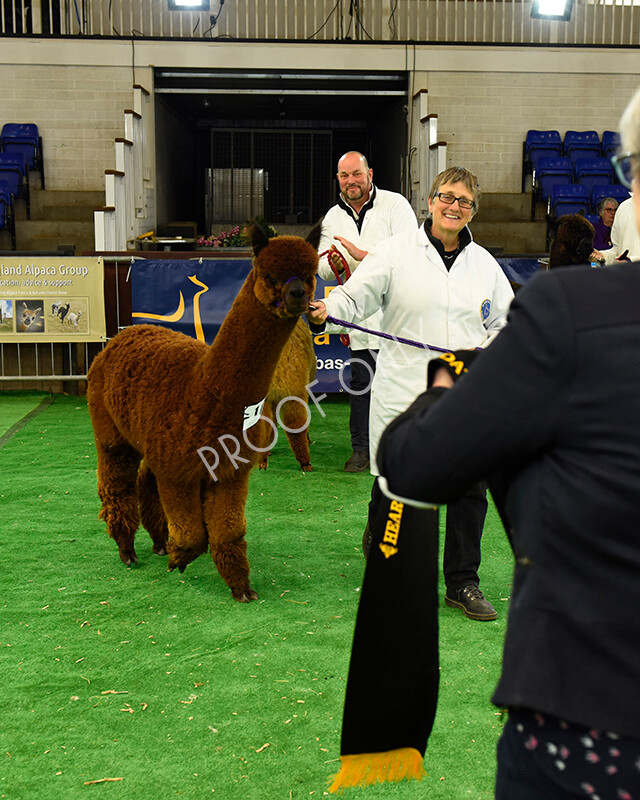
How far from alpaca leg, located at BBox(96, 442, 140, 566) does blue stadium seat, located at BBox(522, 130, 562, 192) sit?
1145 cm

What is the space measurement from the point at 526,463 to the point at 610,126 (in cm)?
1522

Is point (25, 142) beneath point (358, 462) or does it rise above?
above

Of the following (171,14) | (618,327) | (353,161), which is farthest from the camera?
(171,14)

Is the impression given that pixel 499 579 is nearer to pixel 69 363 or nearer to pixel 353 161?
pixel 353 161

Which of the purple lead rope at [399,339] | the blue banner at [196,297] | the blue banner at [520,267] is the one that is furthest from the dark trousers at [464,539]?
the blue banner at [520,267]

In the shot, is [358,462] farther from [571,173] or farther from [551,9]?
[551,9]

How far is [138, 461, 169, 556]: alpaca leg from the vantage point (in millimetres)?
4250

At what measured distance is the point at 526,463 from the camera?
3.44ft

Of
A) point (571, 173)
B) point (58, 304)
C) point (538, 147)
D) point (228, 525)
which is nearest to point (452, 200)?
point (228, 525)

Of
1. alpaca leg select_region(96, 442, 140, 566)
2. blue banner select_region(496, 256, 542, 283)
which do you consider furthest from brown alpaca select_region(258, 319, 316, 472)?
blue banner select_region(496, 256, 542, 283)

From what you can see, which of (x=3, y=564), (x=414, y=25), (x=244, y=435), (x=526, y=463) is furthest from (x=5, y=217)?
(x=526, y=463)

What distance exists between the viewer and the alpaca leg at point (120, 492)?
415cm

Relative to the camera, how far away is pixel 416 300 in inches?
138

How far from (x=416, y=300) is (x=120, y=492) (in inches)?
69.8
